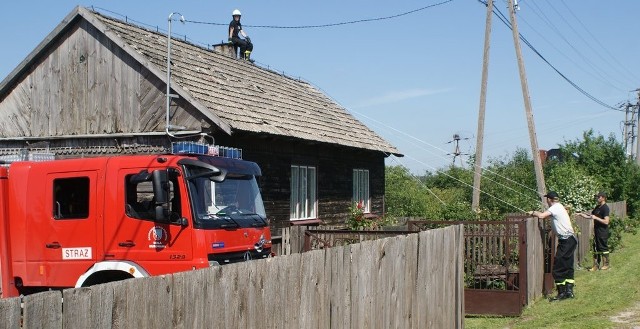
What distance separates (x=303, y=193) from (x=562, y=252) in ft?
25.2

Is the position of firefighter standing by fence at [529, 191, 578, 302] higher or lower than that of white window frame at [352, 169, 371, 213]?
lower

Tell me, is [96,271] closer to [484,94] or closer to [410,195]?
[484,94]

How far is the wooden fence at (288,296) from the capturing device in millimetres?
3455

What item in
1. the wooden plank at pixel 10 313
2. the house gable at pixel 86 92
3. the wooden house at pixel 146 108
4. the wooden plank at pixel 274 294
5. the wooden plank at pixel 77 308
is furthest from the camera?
the house gable at pixel 86 92

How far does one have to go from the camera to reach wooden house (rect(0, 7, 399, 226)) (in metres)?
16.0

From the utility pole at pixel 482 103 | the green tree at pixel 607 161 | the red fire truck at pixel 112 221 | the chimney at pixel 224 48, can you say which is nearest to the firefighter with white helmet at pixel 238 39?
the chimney at pixel 224 48

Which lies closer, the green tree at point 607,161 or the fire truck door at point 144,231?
the fire truck door at point 144,231

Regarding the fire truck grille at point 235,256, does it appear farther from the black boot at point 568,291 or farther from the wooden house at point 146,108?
the black boot at point 568,291

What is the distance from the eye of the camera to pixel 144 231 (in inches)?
357

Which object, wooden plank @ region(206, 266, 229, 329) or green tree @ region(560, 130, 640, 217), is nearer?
wooden plank @ region(206, 266, 229, 329)

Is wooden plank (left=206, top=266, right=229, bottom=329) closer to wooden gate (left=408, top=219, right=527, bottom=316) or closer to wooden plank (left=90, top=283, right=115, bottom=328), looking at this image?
wooden plank (left=90, top=283, right=115, bottom=328)

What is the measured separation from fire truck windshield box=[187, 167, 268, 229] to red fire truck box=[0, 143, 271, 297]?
0.06 ft

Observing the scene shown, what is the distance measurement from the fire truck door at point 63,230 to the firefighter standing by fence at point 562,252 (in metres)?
7.65

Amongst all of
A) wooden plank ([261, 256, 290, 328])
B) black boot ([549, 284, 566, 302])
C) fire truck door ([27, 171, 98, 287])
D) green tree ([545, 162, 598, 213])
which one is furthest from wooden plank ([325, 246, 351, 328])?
green tree ([545, 162, 598, 213])
